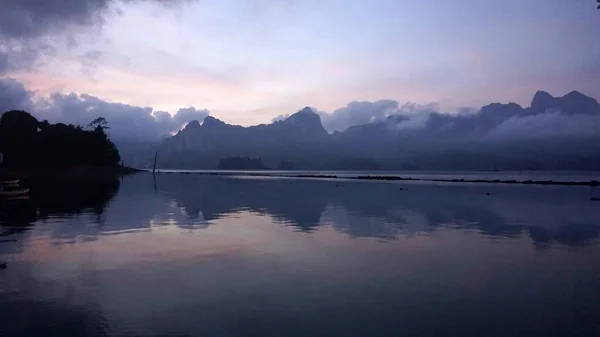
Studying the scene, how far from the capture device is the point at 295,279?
1334 cm

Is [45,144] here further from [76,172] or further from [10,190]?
[10,190]

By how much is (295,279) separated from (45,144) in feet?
367

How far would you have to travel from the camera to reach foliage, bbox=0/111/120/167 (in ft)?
335

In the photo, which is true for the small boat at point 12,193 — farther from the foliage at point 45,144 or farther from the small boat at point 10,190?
the foliage at point 45,144

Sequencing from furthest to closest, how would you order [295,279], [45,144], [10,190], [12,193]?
[45,144] < [10,190] < [12,193] < [295,279]

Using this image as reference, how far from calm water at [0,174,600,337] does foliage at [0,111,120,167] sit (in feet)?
296

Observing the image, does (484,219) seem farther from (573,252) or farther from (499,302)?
(499,302)

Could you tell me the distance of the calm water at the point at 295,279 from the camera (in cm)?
969

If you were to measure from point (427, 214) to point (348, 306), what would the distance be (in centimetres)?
2204

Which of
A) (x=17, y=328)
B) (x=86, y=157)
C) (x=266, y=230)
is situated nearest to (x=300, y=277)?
(x=17, y=328)

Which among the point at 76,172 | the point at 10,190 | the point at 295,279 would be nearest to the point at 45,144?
the point at 76,172

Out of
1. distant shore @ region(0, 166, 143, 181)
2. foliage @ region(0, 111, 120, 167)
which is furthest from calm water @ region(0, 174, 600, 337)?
foliage @ region(0, 111, 120, 167)

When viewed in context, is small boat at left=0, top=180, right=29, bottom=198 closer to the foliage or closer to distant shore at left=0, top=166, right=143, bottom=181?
distant shore at left=0, top=166, right=143, bottom=181

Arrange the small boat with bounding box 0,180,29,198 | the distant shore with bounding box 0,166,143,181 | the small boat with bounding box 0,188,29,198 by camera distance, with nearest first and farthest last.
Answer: the small boat with bounding box 0,188,29,198
the small boat with bounding box 0,180,29,198
the distant shore with bounding box 0,166,143,181
